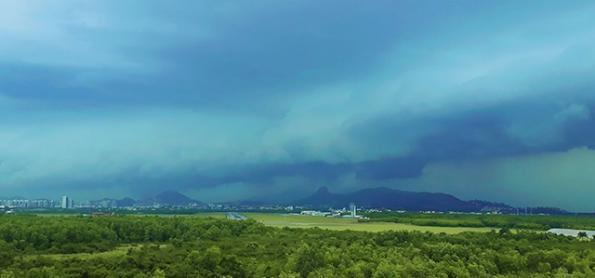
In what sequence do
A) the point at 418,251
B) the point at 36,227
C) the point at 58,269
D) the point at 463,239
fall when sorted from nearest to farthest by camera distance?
the point at 58,269
the point at 418,251
the point at 463,239
the point at 36,227

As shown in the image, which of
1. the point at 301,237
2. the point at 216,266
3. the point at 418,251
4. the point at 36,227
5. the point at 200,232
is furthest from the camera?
the point at 200,232

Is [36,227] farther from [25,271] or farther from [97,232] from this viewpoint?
[25,271]

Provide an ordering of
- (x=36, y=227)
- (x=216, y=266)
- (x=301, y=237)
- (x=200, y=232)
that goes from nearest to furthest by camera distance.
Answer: (x=216, y=266)
(x=301, y=237)
(x=36, y=227)
(x=200, y=232)

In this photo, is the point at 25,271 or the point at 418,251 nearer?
the point at 25,271

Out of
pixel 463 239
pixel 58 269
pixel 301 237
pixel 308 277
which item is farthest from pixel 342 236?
pixel 58 269

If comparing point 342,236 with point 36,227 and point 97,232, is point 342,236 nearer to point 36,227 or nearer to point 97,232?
point 97,232

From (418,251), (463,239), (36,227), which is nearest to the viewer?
(418,251)

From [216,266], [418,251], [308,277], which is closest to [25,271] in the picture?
[216,266]
